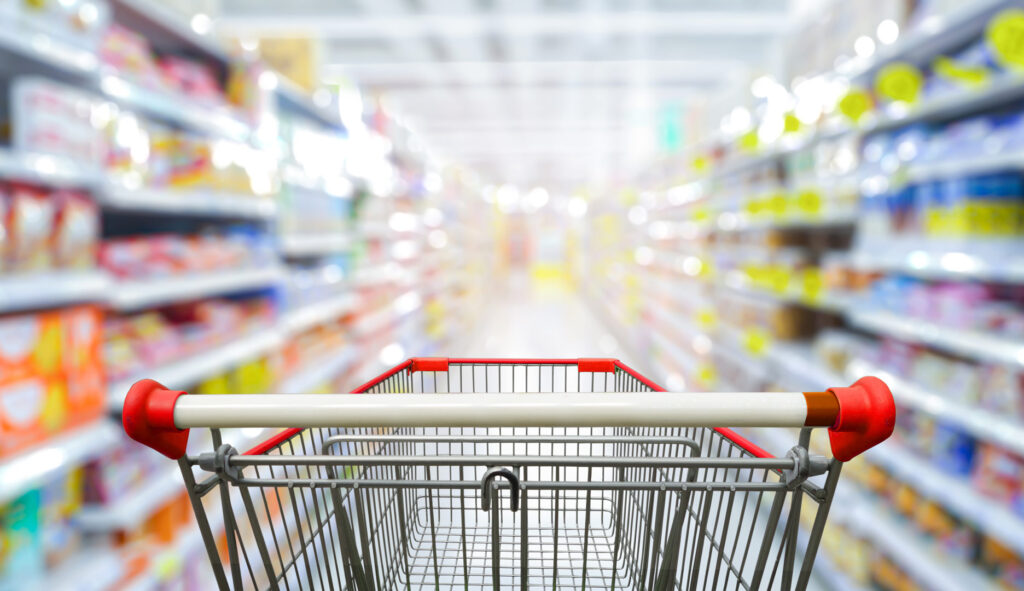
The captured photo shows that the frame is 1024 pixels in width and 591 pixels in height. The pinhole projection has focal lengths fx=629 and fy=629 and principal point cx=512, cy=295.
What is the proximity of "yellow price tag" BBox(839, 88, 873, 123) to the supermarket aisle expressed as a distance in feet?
8.20

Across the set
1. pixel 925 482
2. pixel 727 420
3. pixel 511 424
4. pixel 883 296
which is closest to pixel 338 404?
pixel 511 424

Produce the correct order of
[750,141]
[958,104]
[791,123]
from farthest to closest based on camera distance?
[750,141] < [791,123] < [958,104]

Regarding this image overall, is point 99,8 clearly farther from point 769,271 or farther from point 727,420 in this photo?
point 769,271

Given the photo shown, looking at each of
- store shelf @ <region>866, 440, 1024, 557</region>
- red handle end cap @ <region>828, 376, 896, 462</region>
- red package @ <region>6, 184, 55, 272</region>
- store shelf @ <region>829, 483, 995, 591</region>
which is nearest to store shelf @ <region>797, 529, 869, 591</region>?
store shelf @ <region>829, 483, 995, 591</region>

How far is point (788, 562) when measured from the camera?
0.81 meters

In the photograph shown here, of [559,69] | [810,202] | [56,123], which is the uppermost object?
[559,69]

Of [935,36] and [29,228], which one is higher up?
[935,36]

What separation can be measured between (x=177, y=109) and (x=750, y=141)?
291 centimetres

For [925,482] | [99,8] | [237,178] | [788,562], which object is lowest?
[925,482]

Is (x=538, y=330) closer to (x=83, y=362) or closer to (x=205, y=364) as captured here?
(x=205, y=364)

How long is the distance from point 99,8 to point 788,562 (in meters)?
2.07

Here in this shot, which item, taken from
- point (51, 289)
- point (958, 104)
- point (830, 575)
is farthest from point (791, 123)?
point (51, 289)

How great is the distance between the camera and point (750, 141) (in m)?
3.60

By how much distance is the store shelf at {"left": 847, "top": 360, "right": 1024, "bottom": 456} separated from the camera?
5.66ft
